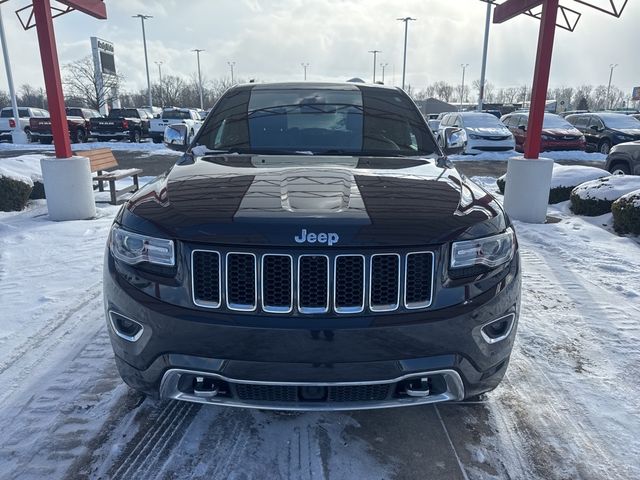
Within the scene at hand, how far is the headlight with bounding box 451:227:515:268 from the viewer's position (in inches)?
81.4

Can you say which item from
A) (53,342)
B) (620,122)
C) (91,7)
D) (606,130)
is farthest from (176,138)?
(620,122)

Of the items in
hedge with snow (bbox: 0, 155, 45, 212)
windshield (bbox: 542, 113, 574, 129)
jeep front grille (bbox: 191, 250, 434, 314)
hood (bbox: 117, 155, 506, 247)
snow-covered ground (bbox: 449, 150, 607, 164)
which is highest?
windshield (bbox: 542, 113, 574, 129)

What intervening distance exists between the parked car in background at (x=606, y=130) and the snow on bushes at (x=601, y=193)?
12.0m

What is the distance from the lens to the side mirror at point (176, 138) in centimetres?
391

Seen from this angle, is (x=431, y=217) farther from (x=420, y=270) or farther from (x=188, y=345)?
(x=188, y=345)

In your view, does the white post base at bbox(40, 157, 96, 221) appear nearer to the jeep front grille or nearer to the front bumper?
the front bumper

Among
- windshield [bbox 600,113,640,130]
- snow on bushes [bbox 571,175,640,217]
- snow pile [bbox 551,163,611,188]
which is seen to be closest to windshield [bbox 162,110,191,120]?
windshield [bbox 600,113,640,130]

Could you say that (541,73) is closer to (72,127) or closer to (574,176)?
(574,176)

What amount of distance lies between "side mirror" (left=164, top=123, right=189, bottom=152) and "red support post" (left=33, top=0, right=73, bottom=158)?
366 centimetres

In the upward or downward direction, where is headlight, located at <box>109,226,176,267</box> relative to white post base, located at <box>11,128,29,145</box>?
upward

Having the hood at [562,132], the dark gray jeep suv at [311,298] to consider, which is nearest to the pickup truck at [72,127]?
the hood at [562,132]

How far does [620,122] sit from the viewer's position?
18250 millimetres

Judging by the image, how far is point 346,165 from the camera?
2852 mm

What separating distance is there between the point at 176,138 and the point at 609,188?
261 inches
